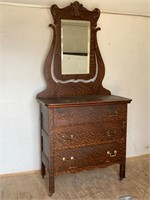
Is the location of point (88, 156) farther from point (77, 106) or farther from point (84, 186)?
point (77, 106)

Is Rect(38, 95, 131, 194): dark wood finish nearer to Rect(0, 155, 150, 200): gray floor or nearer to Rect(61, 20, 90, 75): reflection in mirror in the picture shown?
Rect(0, 155, 150, 200): gray floor

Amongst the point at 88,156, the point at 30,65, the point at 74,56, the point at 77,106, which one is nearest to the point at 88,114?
the point at 77,106

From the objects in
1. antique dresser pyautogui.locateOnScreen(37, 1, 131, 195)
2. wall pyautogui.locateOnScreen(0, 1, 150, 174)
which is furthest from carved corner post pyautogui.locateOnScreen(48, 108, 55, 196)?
wall pyautogui.locateOnScreen(0, 1, 150, 174)

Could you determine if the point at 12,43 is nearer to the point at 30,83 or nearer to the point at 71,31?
the point at 30,83

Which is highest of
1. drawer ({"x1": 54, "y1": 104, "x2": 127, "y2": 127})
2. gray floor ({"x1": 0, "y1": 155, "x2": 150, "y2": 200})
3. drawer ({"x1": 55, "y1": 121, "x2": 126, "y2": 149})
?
drawer ({"x1": 54, "y1": 104, "x2": 127, "y2": 127})

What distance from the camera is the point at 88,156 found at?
2262 millimetres

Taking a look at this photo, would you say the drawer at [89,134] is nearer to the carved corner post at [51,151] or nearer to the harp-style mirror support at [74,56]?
the carved corner post at [51,151]

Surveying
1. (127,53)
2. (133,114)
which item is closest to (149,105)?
(133,114)

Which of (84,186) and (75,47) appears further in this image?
(75,47)

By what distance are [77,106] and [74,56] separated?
2.17 ft

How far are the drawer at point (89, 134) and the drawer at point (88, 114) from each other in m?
0.05

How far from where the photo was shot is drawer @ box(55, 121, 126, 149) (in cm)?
214

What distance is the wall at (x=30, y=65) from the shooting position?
2.41m

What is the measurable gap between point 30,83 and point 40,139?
641 mm
